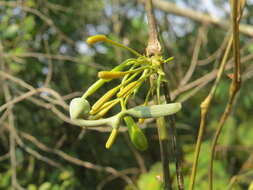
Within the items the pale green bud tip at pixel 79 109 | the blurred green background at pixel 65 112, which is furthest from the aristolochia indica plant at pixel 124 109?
the blurred green background at pixel 65 112

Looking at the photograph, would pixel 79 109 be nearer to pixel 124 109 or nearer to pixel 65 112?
pixel 124 109

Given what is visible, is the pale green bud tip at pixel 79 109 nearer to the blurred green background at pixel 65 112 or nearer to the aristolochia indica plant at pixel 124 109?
the aristolochia indica plant at pixel 124 109

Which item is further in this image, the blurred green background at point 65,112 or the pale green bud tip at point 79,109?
the blurred green background at point 65,112

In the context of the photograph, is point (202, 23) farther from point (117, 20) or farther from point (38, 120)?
point (38, 120)

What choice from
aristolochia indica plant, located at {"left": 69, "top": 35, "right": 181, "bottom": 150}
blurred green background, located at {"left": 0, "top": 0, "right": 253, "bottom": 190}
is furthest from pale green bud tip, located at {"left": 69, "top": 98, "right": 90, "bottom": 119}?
blurred green background, located at {"left": 0, "top": 0, "right": 253, "bottom": 190}

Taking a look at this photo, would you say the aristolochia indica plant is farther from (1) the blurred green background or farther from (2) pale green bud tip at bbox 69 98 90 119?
(1) the blurred green background

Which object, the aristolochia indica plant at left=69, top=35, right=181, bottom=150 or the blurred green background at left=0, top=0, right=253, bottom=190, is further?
the blurred green background at left=0, top=0, right=253, bottom=190

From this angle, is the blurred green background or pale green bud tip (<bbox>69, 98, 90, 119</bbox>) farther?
the blurred green background

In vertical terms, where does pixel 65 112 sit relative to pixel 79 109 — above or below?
below

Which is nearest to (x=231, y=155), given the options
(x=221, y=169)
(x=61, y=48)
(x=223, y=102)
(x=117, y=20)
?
(x=223, y=102)

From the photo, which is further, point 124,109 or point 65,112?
point 65,112

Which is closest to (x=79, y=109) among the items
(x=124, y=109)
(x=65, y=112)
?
(x=124, y=109)
